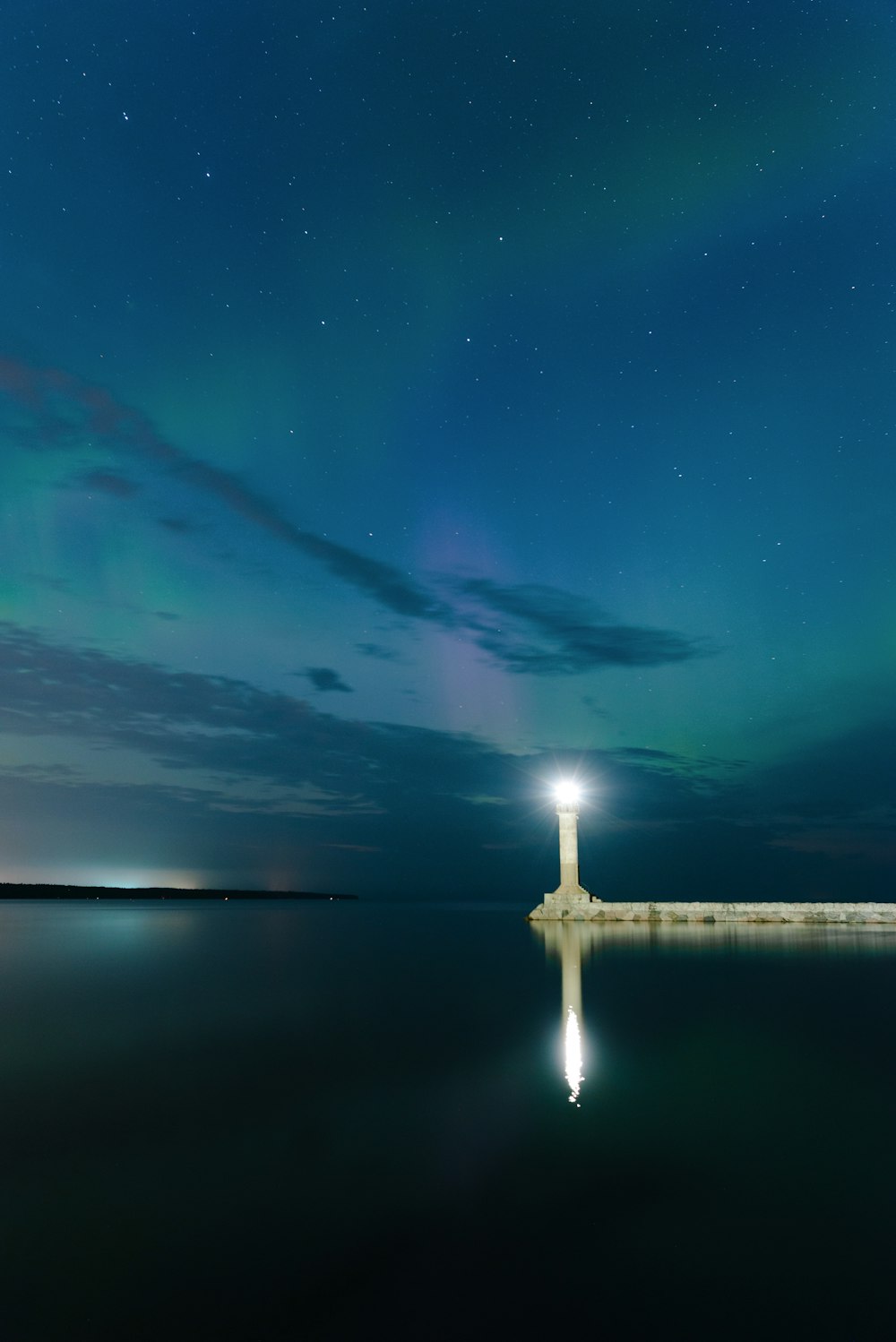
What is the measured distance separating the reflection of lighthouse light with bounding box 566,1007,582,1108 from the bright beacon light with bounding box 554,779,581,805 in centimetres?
4070

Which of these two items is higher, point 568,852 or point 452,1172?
point 568,852

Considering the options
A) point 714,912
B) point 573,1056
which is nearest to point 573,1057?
point 573,1056

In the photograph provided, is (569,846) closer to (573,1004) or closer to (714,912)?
(714,912)

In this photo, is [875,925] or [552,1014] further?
[875,925]

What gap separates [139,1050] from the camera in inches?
709

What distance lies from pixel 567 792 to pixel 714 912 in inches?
562

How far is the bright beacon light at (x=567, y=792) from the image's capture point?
62.9 m

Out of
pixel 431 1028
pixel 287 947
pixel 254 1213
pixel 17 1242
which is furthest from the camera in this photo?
pixel 287 947

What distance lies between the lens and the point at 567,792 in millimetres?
63312

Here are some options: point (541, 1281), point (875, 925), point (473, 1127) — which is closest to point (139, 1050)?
point (473, 1127)

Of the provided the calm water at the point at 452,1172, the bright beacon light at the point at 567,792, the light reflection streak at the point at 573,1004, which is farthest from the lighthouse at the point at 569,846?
the calm water at the point at 452,1172

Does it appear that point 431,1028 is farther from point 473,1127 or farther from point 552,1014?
point 473,1127

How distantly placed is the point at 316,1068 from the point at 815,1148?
9.00m

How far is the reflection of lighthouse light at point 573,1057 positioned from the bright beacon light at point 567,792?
134 ft
